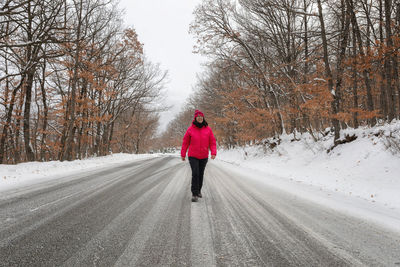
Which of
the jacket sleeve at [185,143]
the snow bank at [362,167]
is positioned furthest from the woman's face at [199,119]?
the snow bank at [362,167]

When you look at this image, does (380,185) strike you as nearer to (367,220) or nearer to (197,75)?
(367,220)

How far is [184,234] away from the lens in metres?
2.78

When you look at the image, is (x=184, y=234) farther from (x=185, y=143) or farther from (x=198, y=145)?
(x=185, y=143)

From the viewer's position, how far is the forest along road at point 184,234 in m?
2.17

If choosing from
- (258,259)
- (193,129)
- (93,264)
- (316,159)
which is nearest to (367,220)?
(258,259)

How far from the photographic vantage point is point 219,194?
17.4 feet

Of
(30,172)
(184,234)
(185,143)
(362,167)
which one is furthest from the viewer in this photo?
(30,172)

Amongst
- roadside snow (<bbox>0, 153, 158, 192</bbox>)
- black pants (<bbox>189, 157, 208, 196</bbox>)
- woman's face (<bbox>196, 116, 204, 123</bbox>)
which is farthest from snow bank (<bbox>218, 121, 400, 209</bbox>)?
roadside snow (<bbox>0, 153, 158, 192</bbox>)

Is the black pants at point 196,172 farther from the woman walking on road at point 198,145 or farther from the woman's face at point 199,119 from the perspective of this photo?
the woman's face at point 199,119

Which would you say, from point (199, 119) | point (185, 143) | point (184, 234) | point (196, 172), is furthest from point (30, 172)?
point (184, 234)

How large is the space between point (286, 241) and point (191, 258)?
1240 mm

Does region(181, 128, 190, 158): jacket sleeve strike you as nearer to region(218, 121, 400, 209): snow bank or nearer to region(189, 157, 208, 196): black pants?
region(189, 157, 208, 196): black pants

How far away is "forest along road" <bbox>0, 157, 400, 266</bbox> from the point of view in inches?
85.4

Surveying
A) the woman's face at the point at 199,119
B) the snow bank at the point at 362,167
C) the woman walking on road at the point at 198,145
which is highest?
the woman's face at the point at 199,119
